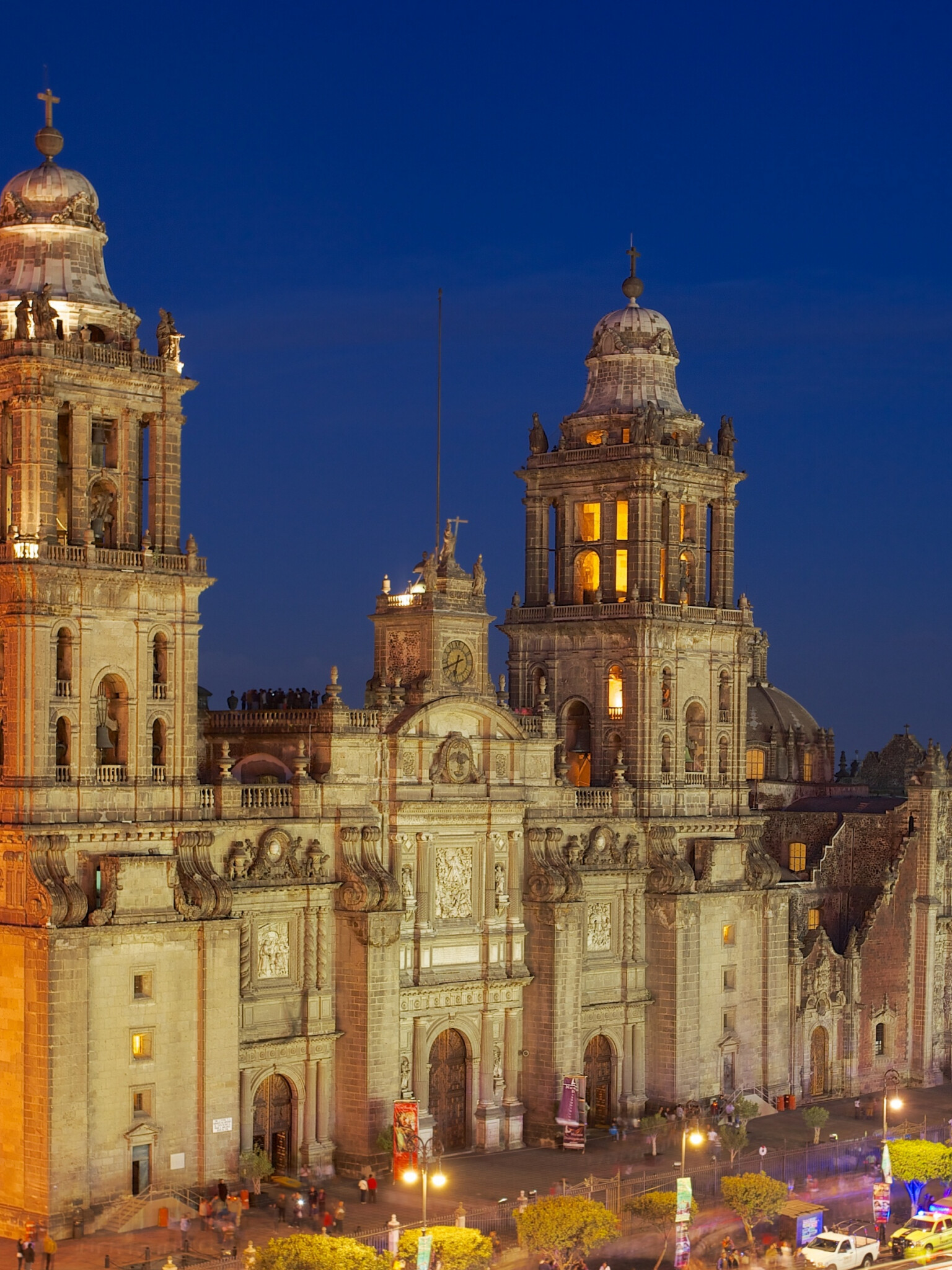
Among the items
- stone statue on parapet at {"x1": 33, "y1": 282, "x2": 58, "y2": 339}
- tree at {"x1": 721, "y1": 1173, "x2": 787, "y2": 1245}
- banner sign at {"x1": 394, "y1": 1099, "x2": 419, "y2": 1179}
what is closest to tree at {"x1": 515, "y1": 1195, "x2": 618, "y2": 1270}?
tree at {"x1": 721, "y1": 1173, "x2": 787, "y2": 1245}

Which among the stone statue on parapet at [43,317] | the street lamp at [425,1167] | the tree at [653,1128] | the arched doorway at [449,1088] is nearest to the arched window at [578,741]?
the arched doorway at [449,1088]

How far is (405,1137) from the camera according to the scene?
74.5m

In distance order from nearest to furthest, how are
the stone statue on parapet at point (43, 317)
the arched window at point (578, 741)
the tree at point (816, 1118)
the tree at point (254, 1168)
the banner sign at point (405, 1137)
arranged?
the stone statue on parapet at point (43, 317) < the tree at point (254, 1168) < the banner sign at point (405, 1137) < the tree at point (816, 1118) < the arched window at point (578, 741)

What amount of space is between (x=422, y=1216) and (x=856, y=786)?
2026 inches

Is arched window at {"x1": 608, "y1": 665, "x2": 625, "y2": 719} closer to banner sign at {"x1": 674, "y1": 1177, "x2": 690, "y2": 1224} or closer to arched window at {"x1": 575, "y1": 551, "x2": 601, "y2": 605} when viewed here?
arched window at {"x1": 575, "y1": 551, "x2": 601, "y2": 605}

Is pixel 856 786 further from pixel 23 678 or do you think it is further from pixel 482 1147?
pixel 23 678

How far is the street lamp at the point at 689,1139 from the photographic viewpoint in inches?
2921

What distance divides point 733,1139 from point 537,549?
2677 cm

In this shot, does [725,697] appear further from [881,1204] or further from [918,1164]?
[881,1204]

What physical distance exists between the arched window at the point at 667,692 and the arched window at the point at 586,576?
483 cm

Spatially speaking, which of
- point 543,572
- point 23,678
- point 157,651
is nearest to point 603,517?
point 543,572

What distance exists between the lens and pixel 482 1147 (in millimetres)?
81500

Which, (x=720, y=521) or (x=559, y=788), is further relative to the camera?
(x=720, y=521)

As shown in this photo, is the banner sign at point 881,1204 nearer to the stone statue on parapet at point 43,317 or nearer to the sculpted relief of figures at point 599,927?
the sculpted relief of figures at point 599,927
